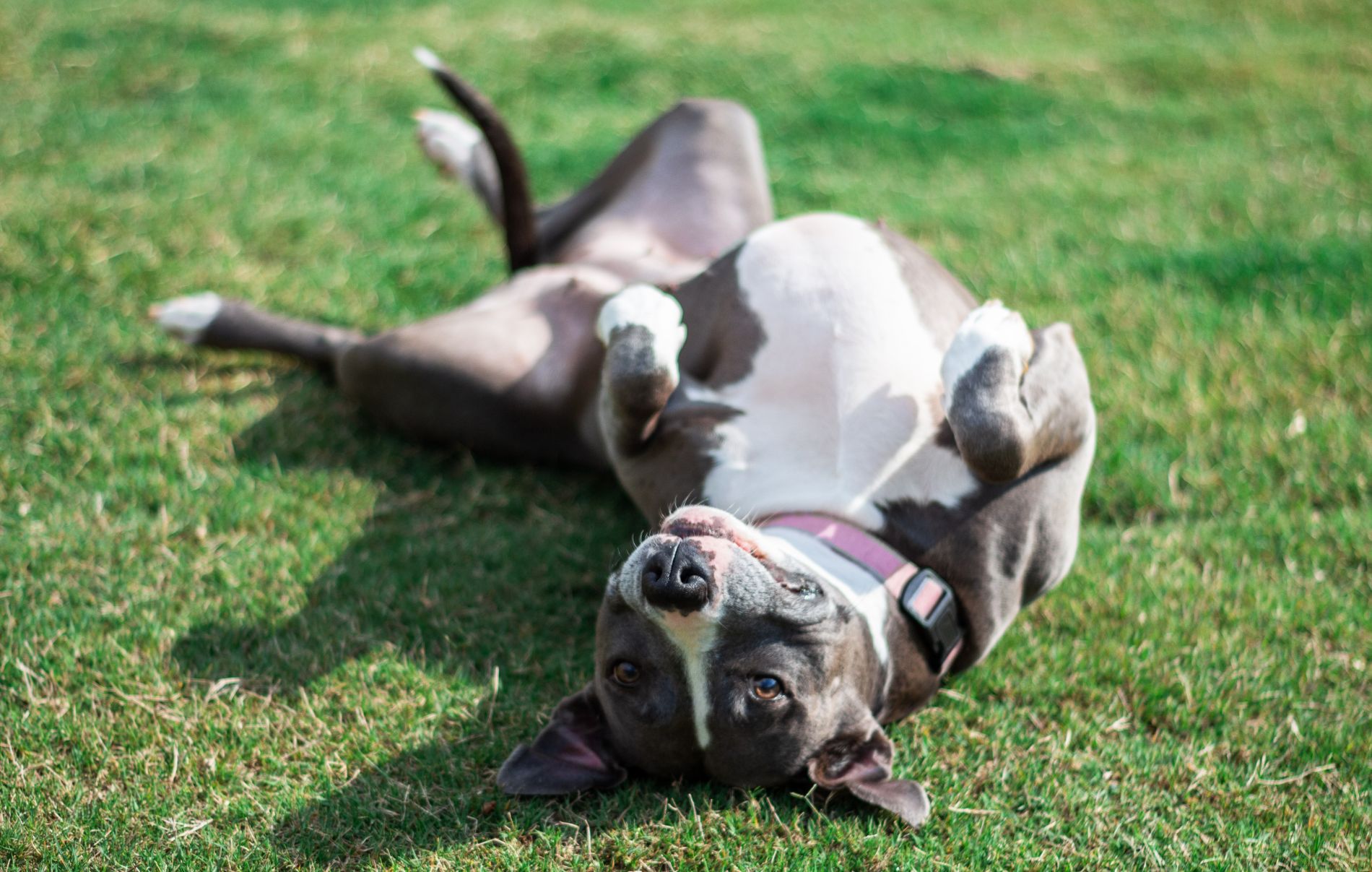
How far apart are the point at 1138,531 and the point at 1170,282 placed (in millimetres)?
1684

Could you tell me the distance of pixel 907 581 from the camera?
273 cm

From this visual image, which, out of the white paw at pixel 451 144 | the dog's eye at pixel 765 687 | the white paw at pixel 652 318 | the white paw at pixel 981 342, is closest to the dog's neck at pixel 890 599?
the dog's eye at pixel 765 687

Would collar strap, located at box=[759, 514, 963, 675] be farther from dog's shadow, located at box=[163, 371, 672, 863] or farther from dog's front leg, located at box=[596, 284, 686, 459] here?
dog's shadow, located at box=[163, 371, 672, 863]

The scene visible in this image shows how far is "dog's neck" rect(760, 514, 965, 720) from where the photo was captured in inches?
105

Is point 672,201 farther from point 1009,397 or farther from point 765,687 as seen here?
point 765,687

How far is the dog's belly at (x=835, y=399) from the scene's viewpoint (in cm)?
288

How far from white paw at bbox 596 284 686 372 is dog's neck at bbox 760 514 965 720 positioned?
0.53m

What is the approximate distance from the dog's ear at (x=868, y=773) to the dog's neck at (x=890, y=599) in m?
0.12

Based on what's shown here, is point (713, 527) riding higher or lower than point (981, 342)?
lower

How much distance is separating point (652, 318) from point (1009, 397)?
0.91 metres

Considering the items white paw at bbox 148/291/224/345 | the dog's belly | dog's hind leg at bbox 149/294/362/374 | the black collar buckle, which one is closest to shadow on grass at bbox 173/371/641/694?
dog's hind leg at bbox 149/294/362/374

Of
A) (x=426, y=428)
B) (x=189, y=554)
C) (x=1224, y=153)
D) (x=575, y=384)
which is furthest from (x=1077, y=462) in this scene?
(x=1224, y=153)

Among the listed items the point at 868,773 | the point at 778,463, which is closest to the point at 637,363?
the point at 778,463

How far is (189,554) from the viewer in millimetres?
3273
